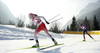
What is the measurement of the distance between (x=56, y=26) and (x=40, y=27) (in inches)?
2206

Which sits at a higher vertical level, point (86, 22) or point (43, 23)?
point (86, 22)

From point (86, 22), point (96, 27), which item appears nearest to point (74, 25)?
point (86, 22)

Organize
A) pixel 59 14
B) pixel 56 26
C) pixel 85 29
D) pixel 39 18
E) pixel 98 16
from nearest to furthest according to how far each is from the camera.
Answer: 1. pixel 39 18
2. pixel 59 14
3. pixel 85 29
4. pixel 56 26
5. pixel 98 16

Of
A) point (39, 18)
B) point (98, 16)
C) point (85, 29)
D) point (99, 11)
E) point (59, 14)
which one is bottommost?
point (85, 29)

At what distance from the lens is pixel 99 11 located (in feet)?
351

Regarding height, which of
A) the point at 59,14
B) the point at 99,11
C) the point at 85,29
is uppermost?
the point at 99,11

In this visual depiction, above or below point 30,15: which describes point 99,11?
above

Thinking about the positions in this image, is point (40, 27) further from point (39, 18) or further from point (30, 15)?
point (30, 15)

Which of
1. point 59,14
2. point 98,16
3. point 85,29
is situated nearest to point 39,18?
point 59,14

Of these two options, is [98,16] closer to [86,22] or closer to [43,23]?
[86,22]

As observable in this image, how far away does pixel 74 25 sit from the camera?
65.9 meters

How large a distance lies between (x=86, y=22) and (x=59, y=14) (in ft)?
221

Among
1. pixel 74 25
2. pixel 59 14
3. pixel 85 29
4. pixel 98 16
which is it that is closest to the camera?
pixel 59 14

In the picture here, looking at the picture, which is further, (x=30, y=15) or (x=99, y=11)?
(x=99, y=11)
